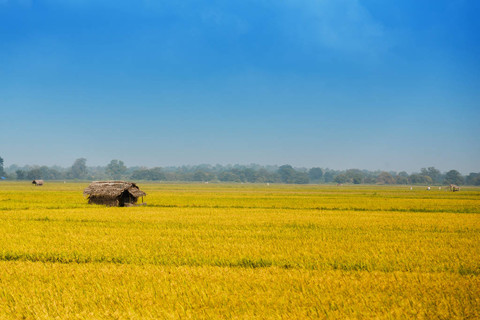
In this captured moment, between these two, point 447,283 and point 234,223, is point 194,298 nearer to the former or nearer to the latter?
point 447,283

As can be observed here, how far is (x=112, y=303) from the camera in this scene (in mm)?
6449

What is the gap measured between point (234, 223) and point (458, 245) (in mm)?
8747

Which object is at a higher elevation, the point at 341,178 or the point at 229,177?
the point at 341,178

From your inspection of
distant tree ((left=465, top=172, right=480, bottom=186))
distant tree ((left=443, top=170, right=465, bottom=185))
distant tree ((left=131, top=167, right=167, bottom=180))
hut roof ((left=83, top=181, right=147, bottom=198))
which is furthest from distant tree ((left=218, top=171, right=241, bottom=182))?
hut roof ((left=83, top=181, right=147, bottom=198))

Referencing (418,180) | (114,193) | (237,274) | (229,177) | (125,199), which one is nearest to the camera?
(237,274)

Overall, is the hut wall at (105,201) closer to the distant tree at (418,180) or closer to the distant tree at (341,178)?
the distant tree at (341,178)

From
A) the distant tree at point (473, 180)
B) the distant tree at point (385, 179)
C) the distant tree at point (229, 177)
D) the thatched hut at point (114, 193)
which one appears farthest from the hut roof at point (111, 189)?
the distant tree at point (473, 180)

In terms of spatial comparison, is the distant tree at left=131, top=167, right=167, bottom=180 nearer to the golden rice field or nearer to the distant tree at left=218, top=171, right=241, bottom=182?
the distant tree at left=218, top=171, right=241, bottom=182

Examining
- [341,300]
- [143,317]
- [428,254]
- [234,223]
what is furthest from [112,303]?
[234,223]

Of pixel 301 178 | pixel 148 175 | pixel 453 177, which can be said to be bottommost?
pixel 148 175

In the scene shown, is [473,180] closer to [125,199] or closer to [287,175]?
[287,175]

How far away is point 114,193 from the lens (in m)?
29.8

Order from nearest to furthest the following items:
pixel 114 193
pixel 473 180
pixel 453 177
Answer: pixel 114 193 → pixel 453 177 → pixel 473 180

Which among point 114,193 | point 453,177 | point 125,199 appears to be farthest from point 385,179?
point 114,193
